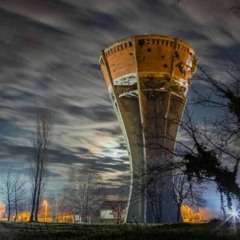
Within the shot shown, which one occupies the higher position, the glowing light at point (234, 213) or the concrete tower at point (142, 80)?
the concrete tower at point (142, 80)

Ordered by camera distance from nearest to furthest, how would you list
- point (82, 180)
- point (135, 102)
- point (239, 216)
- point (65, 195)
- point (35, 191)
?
point (239, 216) → point (35, 191) → point (135, 102) → point (82, 180) → point (65, 195)

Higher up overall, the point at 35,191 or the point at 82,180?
the point at 82,180

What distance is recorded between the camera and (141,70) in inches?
2008

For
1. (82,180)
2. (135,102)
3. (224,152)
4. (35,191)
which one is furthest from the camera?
(82,180)

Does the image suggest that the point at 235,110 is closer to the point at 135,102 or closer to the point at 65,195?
the point at 135,102

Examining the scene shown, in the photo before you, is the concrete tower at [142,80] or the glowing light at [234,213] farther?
the concrete tower at [142,80]

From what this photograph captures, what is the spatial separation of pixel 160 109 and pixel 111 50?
405 inches

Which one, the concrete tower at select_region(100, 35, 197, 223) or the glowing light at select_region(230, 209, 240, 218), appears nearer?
the glowing light at select_region(230, 209, 240, 218)

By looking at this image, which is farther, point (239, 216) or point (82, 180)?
point (82, 180)

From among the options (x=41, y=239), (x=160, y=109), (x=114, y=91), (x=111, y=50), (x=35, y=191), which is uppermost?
(x=111, y=50)

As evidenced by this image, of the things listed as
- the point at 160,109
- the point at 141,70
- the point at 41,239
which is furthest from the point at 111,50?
the point at 41,239

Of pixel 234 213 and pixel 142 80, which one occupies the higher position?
pixel 142 80

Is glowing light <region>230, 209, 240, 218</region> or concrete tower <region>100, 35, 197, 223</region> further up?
concrete tower <region>100, 35, 197, 223</region>

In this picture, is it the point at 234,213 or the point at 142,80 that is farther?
the point at 142,80
